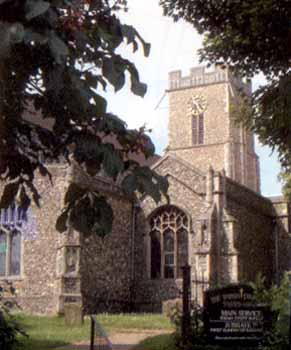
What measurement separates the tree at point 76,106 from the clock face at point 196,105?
49.9m

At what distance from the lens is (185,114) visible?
54.4 metres

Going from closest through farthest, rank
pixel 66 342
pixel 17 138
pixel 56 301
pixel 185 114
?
pixel 17 138
pixel 66 342
pixel 56 301
pixel 185 114

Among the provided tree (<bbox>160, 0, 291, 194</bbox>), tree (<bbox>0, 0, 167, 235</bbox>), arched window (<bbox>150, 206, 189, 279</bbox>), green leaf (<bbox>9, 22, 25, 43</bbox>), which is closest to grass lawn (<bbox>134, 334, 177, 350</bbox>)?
tree (<bbox>160, 0, 291, 194</bbox>)

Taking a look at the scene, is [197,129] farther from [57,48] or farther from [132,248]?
[57,48]

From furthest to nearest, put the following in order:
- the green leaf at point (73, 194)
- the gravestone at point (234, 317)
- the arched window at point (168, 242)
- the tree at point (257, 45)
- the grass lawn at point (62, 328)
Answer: the arched window at point (168, 242)
the tree at point (257, 45)
the grass lawn at point (62, 328)
the gravestone at point (234, 317)
the green leaf at point (73, 194)

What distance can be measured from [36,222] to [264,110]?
9.90 meters

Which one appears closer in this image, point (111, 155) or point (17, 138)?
point (111, 155)

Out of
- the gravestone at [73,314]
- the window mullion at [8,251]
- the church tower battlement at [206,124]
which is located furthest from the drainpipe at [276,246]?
the church tower battlement at [206,124]

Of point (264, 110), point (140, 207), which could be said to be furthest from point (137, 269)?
point (264, 110)

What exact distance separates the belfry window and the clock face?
393mm

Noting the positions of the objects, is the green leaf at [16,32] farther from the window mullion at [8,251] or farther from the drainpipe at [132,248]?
the drainpipe at [132,248]

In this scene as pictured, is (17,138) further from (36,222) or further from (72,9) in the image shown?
(36,222)

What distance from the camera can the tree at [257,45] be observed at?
15.3m

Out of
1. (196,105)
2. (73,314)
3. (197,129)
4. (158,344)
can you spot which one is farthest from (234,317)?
(196,105)
